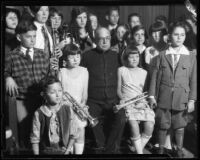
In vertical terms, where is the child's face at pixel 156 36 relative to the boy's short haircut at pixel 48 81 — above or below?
above

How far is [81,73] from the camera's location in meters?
3.95

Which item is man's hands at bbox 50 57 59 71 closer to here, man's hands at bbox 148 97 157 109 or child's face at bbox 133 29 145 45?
child's face at bbox 133 29 145 45

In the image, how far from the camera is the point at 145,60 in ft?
13.2

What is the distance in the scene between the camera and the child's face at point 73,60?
12.9ft

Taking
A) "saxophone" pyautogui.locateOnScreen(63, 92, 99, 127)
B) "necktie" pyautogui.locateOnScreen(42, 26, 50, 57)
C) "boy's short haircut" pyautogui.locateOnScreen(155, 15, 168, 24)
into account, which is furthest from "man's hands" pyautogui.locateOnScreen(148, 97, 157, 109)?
"necktie" pyautogui.locateOnScreen(42, 26, 50, 57)

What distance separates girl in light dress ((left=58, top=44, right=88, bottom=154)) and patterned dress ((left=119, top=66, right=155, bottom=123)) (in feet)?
1.22

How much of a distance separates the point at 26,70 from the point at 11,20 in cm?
49

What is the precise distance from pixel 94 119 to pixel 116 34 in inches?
33.1

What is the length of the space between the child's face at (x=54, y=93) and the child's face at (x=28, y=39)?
44 centimetres

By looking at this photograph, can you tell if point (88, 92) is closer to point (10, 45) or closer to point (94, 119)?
point (94, 119)

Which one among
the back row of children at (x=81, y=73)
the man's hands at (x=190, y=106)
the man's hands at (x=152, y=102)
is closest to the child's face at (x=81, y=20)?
the back row of children at (x=81, y=73)

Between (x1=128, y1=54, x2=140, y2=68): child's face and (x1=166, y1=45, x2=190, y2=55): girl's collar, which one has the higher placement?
(x1=166, y1=45, x2=190, y2=55): girl's collar

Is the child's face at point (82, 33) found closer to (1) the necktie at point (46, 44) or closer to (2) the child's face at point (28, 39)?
(1) the necktie at point (46, 44)

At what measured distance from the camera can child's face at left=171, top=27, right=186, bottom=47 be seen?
13.0ft
